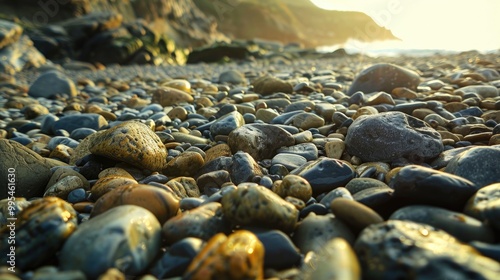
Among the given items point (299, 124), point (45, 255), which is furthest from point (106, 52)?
point (45, 255)

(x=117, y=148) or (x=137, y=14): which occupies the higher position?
(x=137, y=14)

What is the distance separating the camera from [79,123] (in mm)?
3396

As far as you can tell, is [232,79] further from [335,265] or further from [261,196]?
[335,265]

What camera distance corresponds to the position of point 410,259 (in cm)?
102

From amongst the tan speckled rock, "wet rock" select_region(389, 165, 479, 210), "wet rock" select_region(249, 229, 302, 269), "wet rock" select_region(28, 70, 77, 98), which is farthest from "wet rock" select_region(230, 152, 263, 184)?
"wet rock" select_region(28, 70, 77, 98)

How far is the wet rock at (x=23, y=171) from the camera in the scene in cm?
207

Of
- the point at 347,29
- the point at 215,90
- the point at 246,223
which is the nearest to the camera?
the point at 246,223

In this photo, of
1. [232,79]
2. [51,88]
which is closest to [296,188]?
[232,79]

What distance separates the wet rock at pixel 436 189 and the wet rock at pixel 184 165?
49.1 inches

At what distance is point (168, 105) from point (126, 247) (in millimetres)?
3408

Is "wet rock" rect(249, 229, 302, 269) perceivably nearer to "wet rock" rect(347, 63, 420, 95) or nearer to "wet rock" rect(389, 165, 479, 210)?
"wet rock" rect(389, 165, 479, 210)

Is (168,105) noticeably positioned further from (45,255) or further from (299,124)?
(45,255)

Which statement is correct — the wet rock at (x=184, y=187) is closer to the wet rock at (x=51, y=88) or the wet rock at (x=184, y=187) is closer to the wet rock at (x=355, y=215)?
the wet rock at (x=355, y=215)

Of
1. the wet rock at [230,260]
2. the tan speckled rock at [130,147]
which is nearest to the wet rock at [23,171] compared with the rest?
the tan speckled rock at [130,147]
